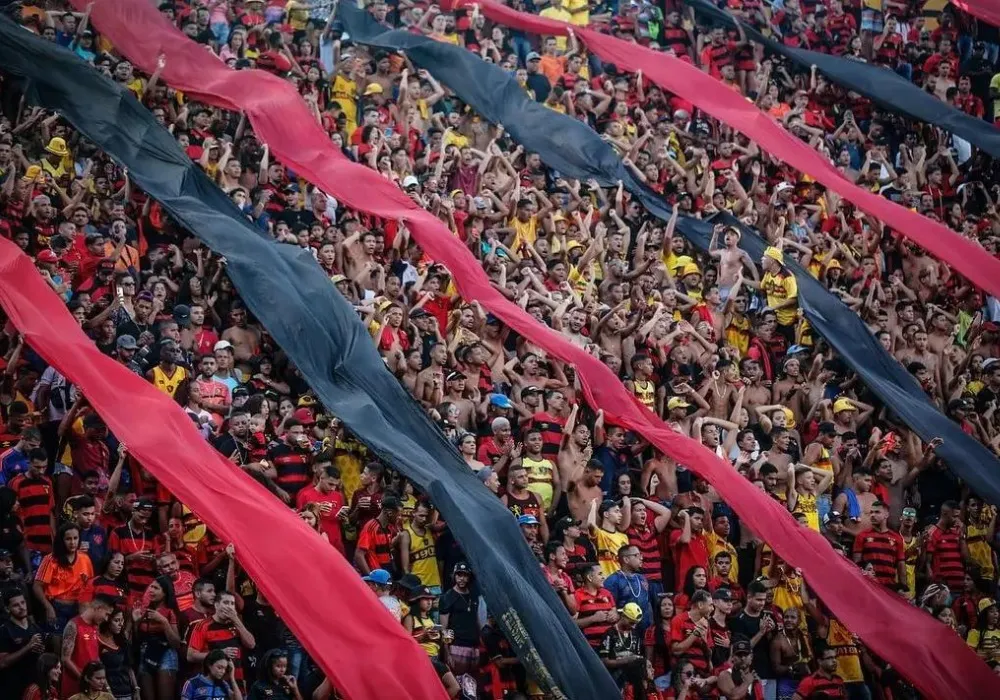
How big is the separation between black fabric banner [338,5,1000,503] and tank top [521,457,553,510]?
140 inches

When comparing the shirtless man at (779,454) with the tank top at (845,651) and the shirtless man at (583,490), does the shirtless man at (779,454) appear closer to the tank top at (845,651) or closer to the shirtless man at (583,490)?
the tank top at (845,651)

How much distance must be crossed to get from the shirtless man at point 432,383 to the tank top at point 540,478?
0.81 m

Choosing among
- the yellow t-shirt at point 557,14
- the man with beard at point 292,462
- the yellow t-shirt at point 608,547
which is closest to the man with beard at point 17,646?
the man with beard at point 292,462

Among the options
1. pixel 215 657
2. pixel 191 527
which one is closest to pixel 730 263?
pixel 191 527

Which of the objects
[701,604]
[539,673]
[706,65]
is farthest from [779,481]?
[706,65]

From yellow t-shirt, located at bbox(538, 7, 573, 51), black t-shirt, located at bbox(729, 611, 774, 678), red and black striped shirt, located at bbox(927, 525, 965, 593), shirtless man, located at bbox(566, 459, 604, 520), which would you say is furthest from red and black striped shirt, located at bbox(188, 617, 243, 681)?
yellow t-shirt, located at bbox(538, 7, 573, 51)

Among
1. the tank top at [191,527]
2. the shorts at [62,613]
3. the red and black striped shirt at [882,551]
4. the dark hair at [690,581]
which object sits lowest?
the shorts at [62,613]

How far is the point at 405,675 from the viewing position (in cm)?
900

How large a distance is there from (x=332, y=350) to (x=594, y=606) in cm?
279

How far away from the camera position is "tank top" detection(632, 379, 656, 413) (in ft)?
40.3

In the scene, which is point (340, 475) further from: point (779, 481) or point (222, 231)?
point (779, 481)

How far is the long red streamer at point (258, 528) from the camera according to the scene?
898 centimetres

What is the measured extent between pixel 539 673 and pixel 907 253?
7359mm

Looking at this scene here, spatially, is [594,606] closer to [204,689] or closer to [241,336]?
[204,689]
